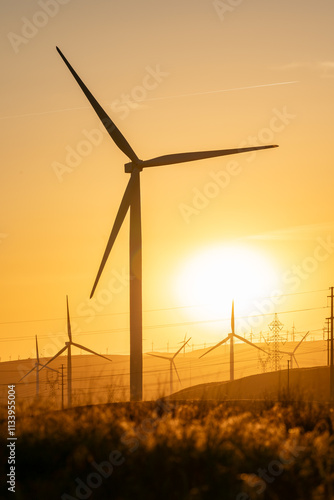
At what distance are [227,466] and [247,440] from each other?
1.78m

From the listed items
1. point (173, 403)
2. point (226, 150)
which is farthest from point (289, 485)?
point (226, 150)

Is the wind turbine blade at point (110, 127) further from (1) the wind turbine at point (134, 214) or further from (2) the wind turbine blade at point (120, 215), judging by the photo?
(2) the wind turbine blade at point (120, 215)

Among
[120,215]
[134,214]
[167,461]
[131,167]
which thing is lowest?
[167,461]

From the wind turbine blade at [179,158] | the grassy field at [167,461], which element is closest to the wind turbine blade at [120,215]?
the wind turbine blade at [179,158]

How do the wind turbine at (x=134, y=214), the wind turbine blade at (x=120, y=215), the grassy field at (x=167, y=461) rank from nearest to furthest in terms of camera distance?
the grassy field at (x=167, y=461) < the wind turbine at (x=134, y=214) < the wind turbine blade at (x=120, y=215)

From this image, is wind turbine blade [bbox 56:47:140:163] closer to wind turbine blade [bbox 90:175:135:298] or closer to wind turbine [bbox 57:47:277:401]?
wind turbine [bbox 57:47:277:401]

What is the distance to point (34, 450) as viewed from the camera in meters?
18.7

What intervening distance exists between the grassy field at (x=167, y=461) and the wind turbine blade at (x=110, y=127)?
80.7 ft

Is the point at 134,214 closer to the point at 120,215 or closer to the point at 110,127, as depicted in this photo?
the point at 120,215

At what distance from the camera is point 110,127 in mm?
45125

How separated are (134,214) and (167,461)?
2541 centimetres

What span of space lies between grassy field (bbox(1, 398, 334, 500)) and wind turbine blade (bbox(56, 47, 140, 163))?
968 inches

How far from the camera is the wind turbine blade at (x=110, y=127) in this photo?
44.2 m

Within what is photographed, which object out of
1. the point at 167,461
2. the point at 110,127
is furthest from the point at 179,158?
the point at 167,461
